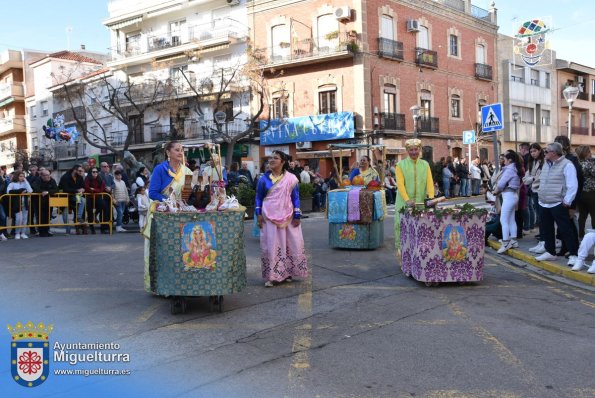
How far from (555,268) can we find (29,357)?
7048 millimetres

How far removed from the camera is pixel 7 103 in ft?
178

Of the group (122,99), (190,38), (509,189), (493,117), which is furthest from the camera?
(122,99)

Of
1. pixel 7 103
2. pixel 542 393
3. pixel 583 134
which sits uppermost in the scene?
pixel 7 103

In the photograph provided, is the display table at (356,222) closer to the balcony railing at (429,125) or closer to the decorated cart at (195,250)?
the decorated cart at (195,250)

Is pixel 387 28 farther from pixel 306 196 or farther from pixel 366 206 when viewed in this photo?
pixel 366 206

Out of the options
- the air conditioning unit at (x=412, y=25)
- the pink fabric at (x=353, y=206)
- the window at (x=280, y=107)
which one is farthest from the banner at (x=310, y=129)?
the pink fabric at (x=353, y=206)

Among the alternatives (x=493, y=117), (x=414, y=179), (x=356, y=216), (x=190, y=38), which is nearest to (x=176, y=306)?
(x=414, y=179)

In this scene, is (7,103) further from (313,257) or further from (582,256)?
(582,256)

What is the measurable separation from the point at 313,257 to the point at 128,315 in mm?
4335

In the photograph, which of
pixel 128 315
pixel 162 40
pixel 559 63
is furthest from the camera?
pixel 559 63

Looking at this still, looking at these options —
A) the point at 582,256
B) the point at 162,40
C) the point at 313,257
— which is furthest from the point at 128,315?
the point at 162,40

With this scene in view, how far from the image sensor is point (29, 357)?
3922 millimetres

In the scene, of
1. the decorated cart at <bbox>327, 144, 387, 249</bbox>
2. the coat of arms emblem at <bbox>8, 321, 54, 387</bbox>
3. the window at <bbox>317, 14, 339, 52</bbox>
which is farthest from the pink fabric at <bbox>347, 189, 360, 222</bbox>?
the window at <bbox>317, 14, 339, 52</bbox>

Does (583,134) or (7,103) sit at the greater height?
(7,103)
